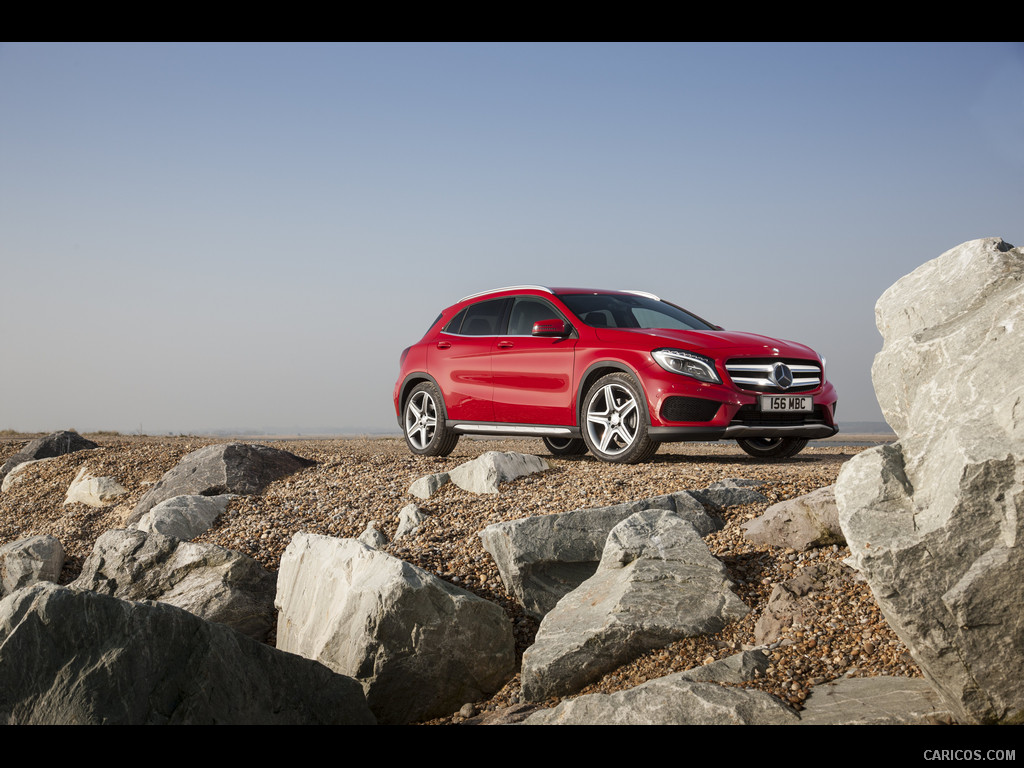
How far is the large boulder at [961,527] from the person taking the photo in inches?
125

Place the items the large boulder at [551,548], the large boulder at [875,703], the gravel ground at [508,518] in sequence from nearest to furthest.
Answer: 1. the large boulder at [875,703]
2. the gravel ground at [508,518]
3. the large boulder at [551,548]

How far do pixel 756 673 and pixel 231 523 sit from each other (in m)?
5.82

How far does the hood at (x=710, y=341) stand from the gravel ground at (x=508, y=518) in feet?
3.90

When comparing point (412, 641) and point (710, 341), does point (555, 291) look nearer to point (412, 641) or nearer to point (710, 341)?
point (710, 341)

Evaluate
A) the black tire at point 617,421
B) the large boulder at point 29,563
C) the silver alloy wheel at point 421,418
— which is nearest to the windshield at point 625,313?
the black tire at point 617,421

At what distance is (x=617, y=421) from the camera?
28.5ft

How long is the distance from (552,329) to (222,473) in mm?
4219

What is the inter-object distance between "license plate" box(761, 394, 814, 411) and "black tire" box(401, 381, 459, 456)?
3987 millimetres

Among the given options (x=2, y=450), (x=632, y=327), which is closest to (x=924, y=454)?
(x=632, y=327)

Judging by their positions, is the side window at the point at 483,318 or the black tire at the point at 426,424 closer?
the side window at the point at 483,318

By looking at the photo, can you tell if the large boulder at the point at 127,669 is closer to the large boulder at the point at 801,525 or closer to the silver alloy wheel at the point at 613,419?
the large boulder at the point at 801,525

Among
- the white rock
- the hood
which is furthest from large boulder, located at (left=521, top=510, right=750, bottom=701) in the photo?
the white rock

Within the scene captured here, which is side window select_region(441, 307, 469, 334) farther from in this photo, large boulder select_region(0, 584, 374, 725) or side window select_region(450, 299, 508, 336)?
large boulder select_region(0, 584, 374, 725)
